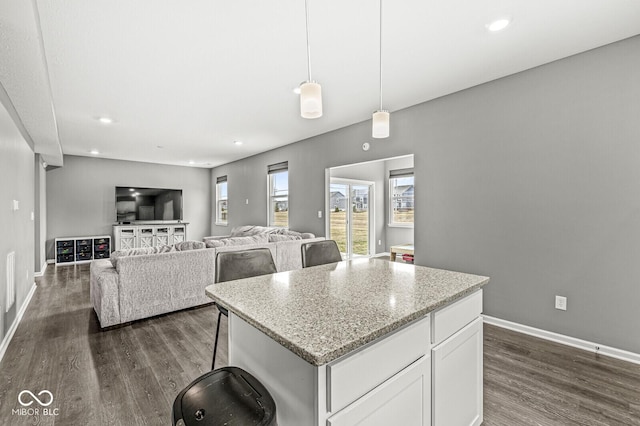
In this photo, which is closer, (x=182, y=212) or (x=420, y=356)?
(x=420, y=356)

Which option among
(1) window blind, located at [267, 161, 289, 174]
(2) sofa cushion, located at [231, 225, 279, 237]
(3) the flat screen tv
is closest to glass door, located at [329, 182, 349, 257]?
(1) window blind, located at [267, 161, 289, 174]

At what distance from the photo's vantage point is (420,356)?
1.25 metres

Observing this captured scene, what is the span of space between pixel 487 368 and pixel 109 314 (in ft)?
11.8

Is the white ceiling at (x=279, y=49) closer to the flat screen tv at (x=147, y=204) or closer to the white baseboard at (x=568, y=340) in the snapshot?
the white baseboard at (x=568, y=340)

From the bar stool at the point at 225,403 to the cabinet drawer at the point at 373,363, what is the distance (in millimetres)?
237

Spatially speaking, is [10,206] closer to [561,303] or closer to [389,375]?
[389,375]

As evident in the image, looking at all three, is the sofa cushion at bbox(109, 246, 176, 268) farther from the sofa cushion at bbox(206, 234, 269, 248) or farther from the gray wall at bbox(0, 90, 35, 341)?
the gray wall at bbox(0, 90, 35, 341)

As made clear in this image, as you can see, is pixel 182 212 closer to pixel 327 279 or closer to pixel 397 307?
pixel 327 279

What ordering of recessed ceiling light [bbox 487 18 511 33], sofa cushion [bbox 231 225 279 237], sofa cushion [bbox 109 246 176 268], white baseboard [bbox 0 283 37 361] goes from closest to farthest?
recessed ceiling light [bbox 487 18 511 33] < white baseboard [bbox 0 283 37 361] < sofa cushion [bbox 109 246 176 268] < sofa cushion [bbox 231 225 279 237]

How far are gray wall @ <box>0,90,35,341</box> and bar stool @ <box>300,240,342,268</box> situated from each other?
266 cm

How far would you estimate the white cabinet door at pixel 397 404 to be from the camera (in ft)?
3.20

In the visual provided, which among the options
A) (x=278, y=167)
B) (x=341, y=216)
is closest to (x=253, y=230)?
(x=278, y=167)

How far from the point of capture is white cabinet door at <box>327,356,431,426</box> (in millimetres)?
977

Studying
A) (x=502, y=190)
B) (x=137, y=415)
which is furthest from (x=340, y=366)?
(x=502, y=190)
